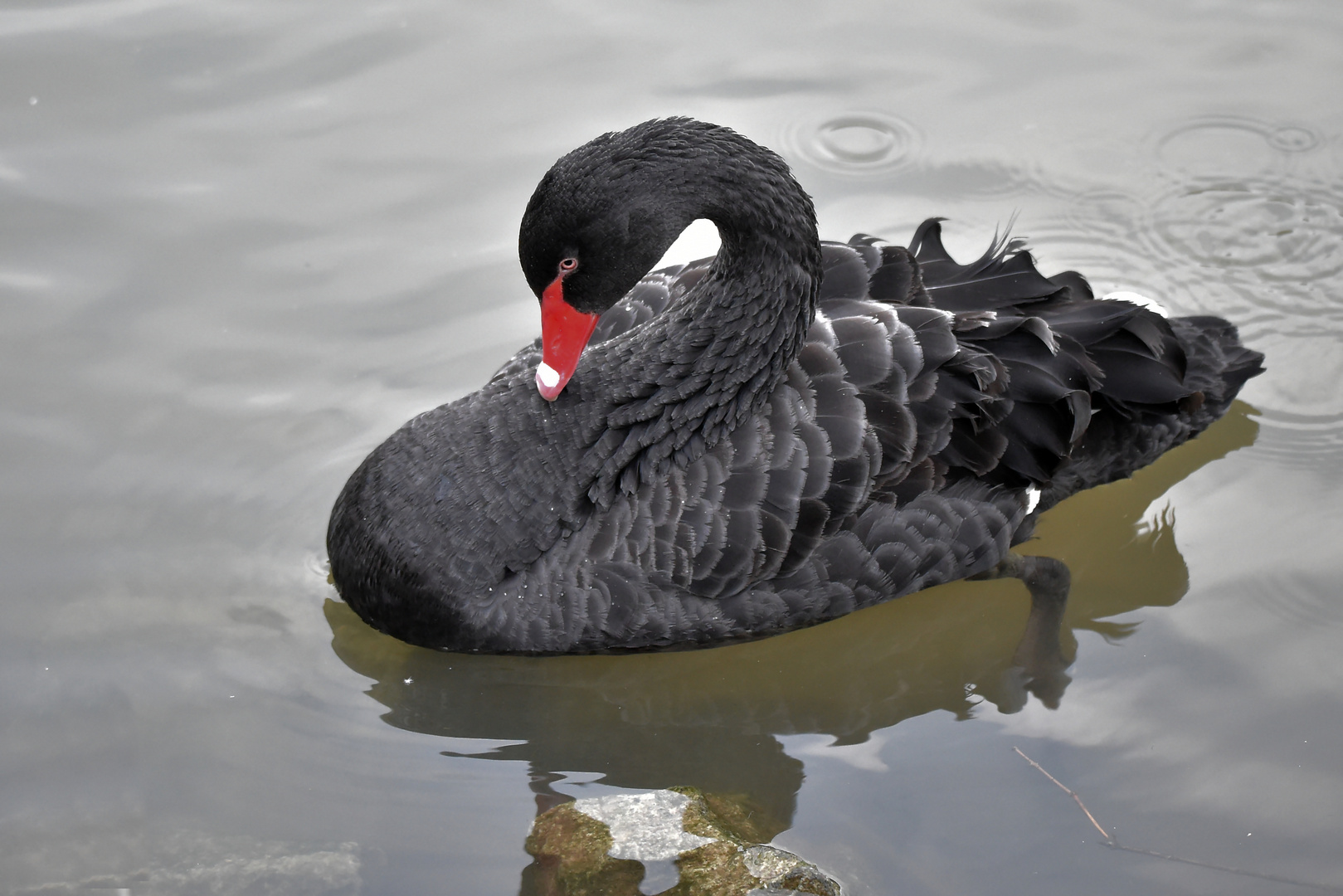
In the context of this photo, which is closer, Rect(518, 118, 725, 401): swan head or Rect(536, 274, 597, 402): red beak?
Rect(518, 118, 725, 401): swan head

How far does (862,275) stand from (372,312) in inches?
A: 96.6

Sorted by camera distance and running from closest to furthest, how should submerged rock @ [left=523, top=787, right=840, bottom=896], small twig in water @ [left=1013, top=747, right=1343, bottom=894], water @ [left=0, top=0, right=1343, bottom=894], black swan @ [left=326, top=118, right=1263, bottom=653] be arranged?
submerged rock @ [left=523, top=787, right=840, bottom=896]
small twig in water @ [left=1013, top=747, right=1343, bottom=894]
water @ [left=0, top=0, right=1343, bottom=894]
black swan @ [left=326, top=118, right=1263, bottom=653]

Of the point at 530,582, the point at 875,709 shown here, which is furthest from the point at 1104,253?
the point at 530,582

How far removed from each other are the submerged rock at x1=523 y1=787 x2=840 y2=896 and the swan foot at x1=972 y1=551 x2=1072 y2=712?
4.24 feet

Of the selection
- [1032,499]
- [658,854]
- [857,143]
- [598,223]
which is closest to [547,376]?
[598,223]

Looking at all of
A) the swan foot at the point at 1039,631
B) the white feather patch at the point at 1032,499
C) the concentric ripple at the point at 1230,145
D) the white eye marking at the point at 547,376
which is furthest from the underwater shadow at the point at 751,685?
the concentric ripple at the point at 1230,145

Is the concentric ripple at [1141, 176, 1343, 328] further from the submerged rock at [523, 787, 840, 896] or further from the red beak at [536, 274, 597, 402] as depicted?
the submerged rock at [523, 787, 840, 896]

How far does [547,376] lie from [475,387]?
1.43 meters

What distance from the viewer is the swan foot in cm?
509

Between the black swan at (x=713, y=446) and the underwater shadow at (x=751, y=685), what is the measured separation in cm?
23

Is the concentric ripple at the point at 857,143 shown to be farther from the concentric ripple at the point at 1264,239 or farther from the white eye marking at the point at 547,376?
the white eye marking at the point at 547,376

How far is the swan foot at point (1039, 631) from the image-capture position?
5.09 metres

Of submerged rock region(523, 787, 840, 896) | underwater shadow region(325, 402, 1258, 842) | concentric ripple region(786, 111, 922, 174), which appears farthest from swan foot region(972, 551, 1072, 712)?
concentric ripple region(786, 111, 922, 174)

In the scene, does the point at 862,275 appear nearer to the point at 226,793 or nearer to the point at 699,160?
the point at 699,160
